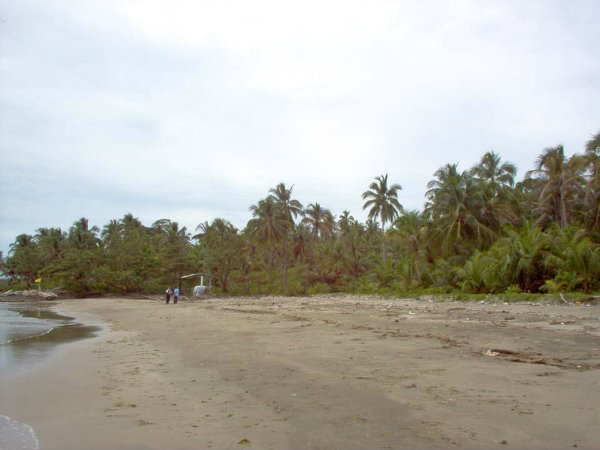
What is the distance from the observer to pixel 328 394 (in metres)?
5.32

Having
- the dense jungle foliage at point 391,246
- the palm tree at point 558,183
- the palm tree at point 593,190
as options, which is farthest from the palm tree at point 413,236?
the palm tree at point 593,190

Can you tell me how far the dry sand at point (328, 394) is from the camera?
3.99m

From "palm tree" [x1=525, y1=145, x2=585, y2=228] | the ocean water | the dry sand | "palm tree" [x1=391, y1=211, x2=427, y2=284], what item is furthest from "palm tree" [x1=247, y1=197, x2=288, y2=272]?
the dry sand

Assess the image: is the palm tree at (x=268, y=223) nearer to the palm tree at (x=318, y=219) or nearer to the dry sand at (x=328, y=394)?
the palm tree at (x=318, y=219)

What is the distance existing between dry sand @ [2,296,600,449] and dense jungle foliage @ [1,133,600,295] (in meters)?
14.5

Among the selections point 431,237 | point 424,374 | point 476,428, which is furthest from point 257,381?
point 431,237

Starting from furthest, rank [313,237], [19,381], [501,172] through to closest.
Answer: [313,237]
[501,172]
[19,381]

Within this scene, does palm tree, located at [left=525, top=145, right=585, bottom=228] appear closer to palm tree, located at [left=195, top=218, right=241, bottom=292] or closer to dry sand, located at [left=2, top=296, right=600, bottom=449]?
dry sand, located at [left=2, top=296, right=600, bottom=449]

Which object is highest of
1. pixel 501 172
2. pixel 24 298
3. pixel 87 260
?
pixel 501 172

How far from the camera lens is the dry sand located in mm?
3988

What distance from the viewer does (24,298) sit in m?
48.8

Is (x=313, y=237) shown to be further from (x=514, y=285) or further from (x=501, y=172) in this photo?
(x=514, y=285)

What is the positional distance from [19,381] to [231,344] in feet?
13.3

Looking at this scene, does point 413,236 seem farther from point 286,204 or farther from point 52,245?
point 52,245
